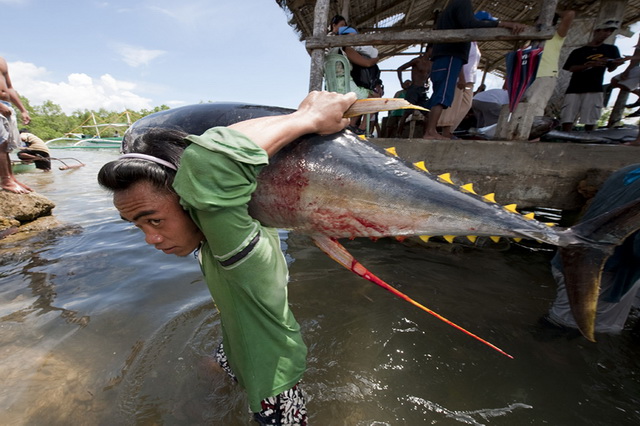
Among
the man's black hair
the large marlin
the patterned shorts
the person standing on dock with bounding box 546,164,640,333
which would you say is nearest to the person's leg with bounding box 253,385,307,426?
the patterned shorts

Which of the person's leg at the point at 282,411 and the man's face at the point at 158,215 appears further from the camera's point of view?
the person's leg at the point at 282,411

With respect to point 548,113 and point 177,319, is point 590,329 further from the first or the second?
point 548,113

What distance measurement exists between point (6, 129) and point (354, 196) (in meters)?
6.79

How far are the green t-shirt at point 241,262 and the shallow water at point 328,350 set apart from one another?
838 millimetres

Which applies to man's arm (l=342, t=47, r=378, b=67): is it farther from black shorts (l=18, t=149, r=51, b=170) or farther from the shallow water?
black shorts (l=18, t=149, r=51, b=170)

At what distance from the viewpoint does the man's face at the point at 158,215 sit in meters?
1.00

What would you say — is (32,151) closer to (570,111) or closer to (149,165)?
(149,165)

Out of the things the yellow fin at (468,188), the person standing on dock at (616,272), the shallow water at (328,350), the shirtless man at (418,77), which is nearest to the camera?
Result: the yellow fin at (468,188)

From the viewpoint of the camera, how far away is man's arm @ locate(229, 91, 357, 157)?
36.5 inches

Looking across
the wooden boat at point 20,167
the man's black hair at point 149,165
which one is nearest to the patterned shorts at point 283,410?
the man's black hair at point 149,165

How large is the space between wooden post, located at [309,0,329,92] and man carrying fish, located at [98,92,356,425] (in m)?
3.13

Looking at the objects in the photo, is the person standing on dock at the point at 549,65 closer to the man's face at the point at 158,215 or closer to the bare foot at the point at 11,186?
the man's face at the point at 158,215

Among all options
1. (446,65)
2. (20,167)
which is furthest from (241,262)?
(20,167)

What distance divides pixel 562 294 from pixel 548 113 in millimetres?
7150
